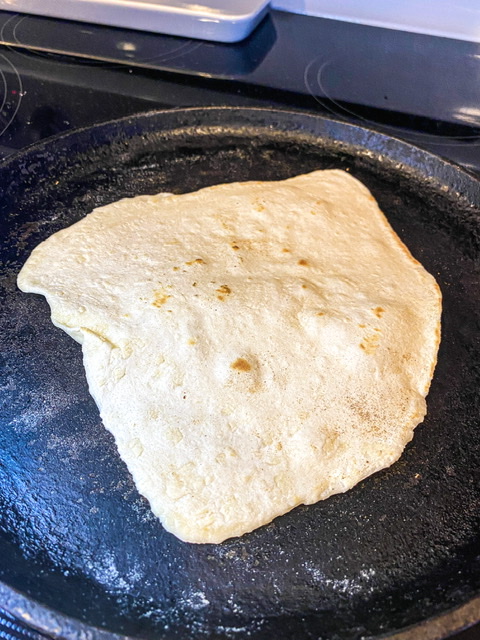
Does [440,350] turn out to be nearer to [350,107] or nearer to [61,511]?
[61,511]

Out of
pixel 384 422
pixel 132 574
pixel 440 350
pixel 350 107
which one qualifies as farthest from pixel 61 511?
pixel 350 107

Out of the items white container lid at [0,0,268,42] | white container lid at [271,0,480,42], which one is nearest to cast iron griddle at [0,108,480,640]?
white container lid at [0,0,268,42]

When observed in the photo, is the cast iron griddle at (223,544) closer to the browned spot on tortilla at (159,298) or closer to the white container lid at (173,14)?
the browned spot on tortilla at (159,298)

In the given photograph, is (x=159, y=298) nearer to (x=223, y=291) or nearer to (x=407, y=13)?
(x=223, y=291)

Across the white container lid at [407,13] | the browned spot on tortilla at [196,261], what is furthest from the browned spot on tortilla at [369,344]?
the white container lid at [407,13]

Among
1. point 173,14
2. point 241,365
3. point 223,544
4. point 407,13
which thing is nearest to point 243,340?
point 241,365

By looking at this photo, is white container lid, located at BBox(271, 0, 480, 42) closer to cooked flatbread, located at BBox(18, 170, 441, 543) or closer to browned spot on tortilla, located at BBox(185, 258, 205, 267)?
cooked flatbread, located at BBox(18, 170, 441, 543)
